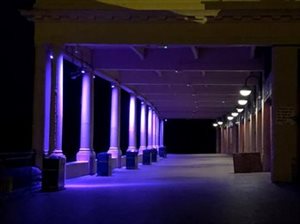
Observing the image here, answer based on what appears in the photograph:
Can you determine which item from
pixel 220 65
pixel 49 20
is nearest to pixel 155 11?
pixel 49 20

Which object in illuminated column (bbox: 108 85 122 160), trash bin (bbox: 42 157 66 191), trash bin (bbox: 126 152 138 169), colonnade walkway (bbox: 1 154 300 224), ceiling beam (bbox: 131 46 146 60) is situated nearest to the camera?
colonnade walkway (bbox: 1 154 300 224)

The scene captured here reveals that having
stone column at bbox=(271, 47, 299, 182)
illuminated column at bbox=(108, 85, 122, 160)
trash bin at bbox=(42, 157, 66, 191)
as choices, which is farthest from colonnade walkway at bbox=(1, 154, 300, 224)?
illuminated column at bbox=(108, 85, 122, 160)

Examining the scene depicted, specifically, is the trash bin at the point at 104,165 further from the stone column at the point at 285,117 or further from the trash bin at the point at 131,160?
the stone column at the point at 285,117

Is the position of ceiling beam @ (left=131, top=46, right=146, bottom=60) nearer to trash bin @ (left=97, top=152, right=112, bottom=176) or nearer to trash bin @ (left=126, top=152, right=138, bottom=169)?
trash bin @ (left=97, top=152, right=112, bottom=176)

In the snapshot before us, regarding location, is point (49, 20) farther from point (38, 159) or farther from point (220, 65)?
point (220, 65)

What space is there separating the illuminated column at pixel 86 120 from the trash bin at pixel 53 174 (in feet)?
21.8

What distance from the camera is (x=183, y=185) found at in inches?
671

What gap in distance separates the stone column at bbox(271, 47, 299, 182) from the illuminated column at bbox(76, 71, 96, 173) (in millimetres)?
7933

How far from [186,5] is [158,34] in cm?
115

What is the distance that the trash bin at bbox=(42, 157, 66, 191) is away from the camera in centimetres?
1525

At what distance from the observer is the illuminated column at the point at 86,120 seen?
22.4 meters

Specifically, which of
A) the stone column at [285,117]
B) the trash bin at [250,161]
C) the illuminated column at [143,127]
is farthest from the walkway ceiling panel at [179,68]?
the trash bin at [250,161]

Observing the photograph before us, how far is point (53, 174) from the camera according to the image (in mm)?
15352

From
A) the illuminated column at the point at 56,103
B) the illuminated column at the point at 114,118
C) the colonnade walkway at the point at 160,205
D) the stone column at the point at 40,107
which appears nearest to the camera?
the colonnade walkway at the point at 160,205
